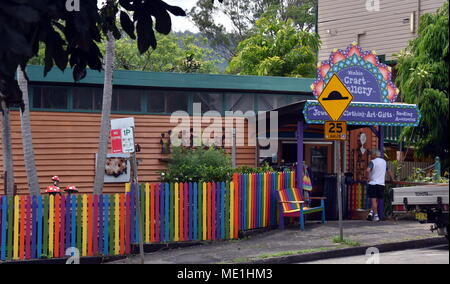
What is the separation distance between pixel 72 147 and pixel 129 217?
522 centimetres

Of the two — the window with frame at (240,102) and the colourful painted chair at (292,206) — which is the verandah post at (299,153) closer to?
the colourful painted chair at (292,206)

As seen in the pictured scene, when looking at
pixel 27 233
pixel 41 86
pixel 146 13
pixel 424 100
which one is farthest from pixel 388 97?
pixel 146 13

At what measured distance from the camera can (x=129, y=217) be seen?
1384 cm

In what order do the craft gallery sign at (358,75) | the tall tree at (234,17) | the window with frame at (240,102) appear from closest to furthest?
the craft gallery sign at (358,75), the window with frame at (240,102), the tall tree at (234,17)

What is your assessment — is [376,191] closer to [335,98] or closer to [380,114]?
[380,114]

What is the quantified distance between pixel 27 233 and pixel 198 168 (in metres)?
4.00

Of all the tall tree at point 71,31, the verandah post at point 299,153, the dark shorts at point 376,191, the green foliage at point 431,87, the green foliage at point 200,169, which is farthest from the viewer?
the green foliage at point 431,87

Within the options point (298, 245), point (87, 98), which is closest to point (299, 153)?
point (298, 245)

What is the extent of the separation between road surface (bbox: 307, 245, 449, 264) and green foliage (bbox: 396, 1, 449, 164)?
9.25 metres

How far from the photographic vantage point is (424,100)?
22.0 m

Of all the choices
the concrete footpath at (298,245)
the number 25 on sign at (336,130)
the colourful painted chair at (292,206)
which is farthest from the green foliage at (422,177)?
the number 25 on sign at (336,130)

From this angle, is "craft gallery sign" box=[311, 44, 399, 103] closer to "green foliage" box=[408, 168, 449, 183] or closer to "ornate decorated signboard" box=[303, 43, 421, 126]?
"ornate decorated signboard" box=[303, 43, 421, 126]

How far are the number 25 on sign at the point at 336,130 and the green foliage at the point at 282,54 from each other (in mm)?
22315

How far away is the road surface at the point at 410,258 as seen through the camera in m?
11.0
